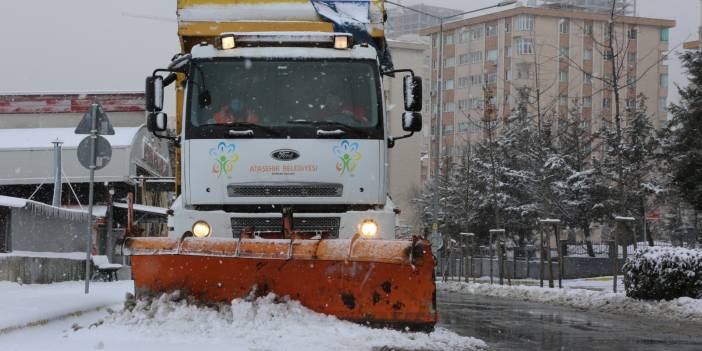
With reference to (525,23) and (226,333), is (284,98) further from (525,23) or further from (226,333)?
(525,23)

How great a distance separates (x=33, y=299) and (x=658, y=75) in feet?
336

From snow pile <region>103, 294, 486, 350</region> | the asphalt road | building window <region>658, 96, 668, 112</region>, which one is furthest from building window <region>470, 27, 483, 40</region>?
snow pile <region>103, 294, 486, 350</region>

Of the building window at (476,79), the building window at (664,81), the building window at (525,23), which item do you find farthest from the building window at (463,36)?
the building window at (664,81)

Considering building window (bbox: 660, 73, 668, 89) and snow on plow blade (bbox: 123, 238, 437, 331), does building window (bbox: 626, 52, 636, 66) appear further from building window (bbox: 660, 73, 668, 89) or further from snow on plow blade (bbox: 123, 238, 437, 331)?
snow on plow blade (bbox: 123, 238, 437, 331)

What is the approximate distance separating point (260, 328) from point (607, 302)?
1062cm

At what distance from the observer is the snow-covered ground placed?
26.6ft

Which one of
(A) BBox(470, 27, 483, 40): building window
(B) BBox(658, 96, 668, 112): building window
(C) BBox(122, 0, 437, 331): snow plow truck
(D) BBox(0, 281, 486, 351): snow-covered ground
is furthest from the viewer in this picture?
(B) BBox(658, 96, 668, 112): building window

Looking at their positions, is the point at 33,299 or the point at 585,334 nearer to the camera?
the point at 585,334

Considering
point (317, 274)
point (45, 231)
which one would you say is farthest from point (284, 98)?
point (45, 231)

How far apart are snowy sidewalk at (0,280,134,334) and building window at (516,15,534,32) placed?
88.8m

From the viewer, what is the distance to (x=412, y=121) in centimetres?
1109

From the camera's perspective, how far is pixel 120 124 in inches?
1470

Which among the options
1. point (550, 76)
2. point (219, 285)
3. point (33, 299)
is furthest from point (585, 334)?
point (550, 76)

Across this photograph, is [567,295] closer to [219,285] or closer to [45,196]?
[219,285]
